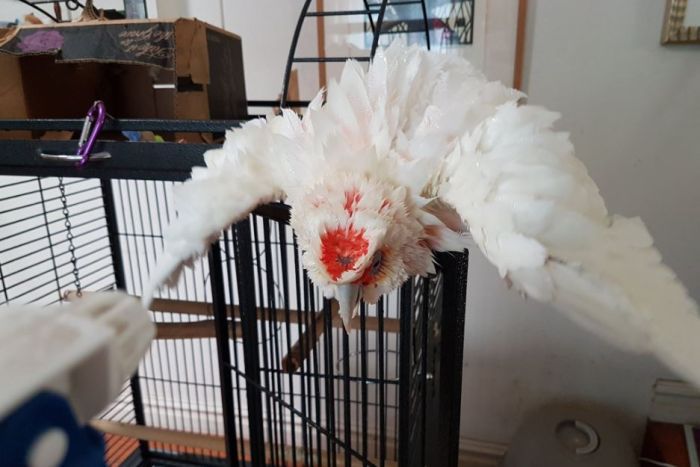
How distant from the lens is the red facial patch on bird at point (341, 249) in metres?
0.33

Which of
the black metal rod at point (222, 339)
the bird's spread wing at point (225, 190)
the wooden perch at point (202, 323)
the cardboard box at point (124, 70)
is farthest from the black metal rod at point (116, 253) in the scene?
the bird's spread wing at point (225, 190)

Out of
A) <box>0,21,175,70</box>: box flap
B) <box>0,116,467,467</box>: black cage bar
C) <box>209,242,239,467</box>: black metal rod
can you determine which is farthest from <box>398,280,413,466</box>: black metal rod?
<box>0,21,175,70</box>: box flap

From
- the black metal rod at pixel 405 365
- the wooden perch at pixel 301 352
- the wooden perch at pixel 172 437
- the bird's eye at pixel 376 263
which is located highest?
the bird's eye at pixel 376 263

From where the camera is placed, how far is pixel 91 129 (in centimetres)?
53

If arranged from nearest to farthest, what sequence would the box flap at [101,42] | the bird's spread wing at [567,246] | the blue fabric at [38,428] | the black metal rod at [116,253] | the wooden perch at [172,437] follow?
the blue fabric at [38,428] → the bird's spread wing at [567,246] → the box flap at [101,42] → the wooden perch at [172,437] → the black metal rod at [116,253]

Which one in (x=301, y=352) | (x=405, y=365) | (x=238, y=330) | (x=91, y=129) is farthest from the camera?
(x=238, y=330)

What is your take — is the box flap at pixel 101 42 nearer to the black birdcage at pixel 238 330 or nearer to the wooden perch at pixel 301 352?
the black birdcage at pixel 238 330

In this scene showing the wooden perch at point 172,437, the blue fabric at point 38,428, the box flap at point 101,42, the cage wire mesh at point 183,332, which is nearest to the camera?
the blue fabric at point 38,428

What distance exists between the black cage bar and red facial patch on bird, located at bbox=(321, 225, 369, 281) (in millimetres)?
89

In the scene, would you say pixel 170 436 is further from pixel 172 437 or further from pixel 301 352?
pixel 301 352

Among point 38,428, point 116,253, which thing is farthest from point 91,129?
point 116,253

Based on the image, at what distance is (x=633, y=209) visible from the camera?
898 millimetres

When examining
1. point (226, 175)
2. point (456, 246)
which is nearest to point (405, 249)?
point (456, 246)

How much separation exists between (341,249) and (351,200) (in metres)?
0.04
